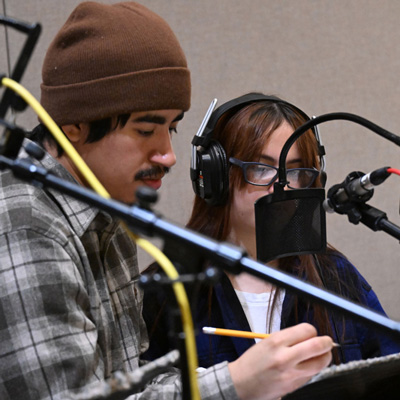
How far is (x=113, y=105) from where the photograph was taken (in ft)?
3.20

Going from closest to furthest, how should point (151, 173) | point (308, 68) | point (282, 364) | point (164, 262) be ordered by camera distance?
point (164, 262) < point (282, 364) < point (151, 173) < point (308, 68)

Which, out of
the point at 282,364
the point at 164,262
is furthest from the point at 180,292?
the point at 282,364

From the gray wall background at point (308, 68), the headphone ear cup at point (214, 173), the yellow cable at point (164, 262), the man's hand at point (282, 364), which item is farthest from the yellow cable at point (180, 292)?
the gray wall background at point (308, 68)

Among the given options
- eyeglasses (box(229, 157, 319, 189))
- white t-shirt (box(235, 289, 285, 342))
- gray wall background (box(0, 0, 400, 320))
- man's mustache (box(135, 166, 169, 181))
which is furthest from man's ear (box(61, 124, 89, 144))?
gray wall background (box(0, 0, 400, 320))

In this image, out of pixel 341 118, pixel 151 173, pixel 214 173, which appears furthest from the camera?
pixel 214 173

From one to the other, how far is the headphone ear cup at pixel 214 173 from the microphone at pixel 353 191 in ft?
1.57

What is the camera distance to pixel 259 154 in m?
1.37

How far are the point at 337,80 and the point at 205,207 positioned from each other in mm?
1046

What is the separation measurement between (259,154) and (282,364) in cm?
66

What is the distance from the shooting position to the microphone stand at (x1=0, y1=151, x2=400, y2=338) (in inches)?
19.3

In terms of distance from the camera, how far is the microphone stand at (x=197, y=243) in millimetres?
491

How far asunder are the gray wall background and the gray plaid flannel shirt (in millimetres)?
1074

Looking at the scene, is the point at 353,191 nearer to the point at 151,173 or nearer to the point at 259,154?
the point at 151,173

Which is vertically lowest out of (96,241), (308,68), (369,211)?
(369,211)
